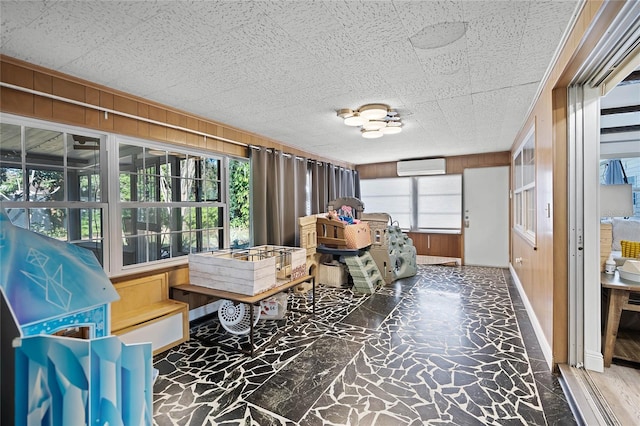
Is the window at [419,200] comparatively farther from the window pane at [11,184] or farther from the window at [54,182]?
the window pane at [11,184]

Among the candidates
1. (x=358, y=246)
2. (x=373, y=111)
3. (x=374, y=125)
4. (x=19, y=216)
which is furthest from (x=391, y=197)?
(x=19, y=216)

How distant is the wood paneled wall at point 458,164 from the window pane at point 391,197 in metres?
0.18

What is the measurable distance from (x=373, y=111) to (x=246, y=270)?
1.99 m

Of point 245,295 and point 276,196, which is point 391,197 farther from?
point 245,295

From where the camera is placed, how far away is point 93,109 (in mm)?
2523

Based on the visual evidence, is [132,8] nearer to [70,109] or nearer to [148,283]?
[70,109]

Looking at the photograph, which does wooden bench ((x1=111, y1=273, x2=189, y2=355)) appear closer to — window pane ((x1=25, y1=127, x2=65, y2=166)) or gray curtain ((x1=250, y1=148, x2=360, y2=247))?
window pane ((x1=25, y1=127, x2=65, y2=166))

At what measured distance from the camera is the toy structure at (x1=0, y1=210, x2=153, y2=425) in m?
0.63

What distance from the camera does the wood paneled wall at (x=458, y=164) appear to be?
19.2 feet

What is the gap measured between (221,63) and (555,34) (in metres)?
2.17

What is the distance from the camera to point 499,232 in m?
5.86

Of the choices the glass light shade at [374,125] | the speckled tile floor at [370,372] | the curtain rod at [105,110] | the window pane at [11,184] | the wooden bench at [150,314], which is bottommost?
the speckled tile floor at [370,372]

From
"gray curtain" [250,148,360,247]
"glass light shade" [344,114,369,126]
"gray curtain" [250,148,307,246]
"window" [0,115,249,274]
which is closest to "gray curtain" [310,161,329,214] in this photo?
"gray curtain" [250,148,360,247]

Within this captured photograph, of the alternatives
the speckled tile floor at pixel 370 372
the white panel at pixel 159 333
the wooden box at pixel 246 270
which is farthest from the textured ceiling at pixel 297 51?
the speckled tile floor at pixel 370 372
